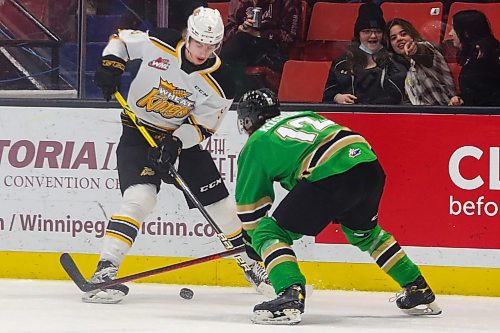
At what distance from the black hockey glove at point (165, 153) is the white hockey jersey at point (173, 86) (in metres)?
0.08

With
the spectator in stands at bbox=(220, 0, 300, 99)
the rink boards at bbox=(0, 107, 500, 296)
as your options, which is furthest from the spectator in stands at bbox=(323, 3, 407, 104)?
the spectator in stands at bbox=(220, 0, 300, 99)

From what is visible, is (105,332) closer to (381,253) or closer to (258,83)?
(381,253)

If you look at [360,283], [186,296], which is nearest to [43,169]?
[186,296]

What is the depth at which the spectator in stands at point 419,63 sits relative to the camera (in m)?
5.46

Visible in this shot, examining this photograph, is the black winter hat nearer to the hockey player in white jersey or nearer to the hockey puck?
→ the hockey player in white jersey

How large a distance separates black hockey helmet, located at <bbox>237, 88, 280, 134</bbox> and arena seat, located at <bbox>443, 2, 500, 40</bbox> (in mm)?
1391

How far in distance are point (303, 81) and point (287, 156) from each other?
1.35 m

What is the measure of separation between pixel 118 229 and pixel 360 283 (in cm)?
112

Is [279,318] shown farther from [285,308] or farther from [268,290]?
[268,290]

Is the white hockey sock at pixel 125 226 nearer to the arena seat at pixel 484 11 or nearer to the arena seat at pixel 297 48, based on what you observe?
the arena seat at pixel 297 48

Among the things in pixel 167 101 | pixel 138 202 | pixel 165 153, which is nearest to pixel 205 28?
pixel 167 101

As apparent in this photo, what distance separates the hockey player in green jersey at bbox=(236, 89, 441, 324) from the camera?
4.30 metres

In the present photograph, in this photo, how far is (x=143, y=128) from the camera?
5184 mm

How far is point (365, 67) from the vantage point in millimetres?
5594
